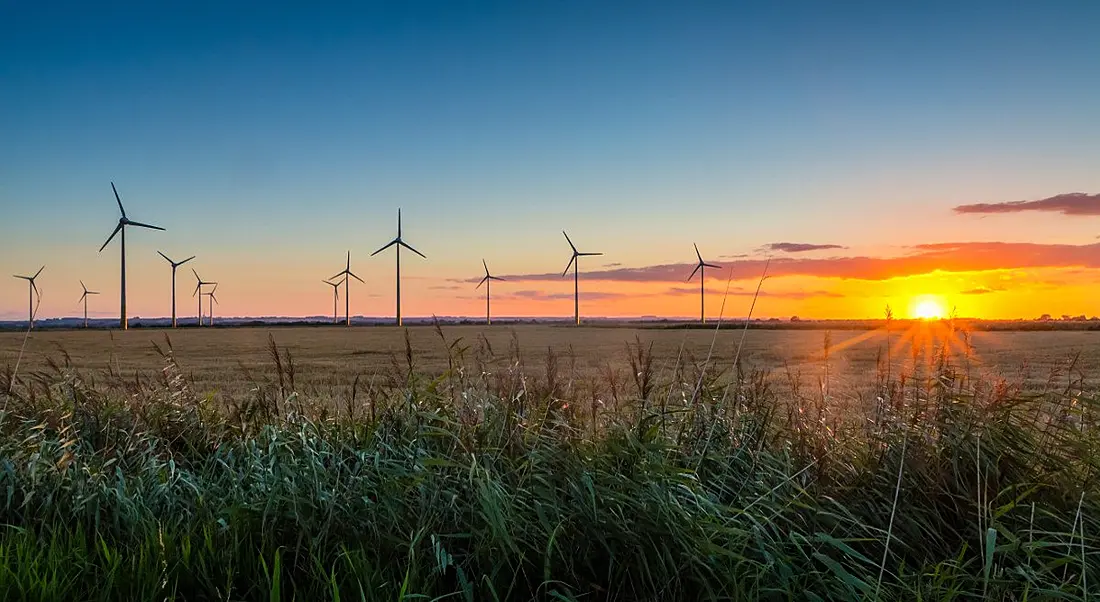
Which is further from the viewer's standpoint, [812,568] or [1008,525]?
[1008,525]

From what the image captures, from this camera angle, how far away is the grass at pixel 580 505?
13.6 ft

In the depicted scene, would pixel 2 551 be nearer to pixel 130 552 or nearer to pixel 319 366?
pixel 130 552

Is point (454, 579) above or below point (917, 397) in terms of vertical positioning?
below

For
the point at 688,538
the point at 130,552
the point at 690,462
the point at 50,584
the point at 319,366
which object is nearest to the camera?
the point at 50,584

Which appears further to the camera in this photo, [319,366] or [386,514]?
[319,366]

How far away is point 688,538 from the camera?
4.27m

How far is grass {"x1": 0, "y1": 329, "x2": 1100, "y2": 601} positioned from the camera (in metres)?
4.15

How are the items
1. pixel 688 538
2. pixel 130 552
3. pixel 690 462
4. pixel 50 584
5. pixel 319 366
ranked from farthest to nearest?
pixel 319 366 < pixel 690 462 < pixel 130 552 < pixel 688 538 < pixel 50 584

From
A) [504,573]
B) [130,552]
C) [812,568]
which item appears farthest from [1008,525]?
[130,552]

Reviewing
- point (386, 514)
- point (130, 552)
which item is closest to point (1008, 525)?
point (386, 514)

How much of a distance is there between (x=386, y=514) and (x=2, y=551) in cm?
223

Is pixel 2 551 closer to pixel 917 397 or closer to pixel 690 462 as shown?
pixel 690 462

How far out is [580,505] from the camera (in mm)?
4484

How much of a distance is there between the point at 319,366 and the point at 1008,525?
22203 mm
